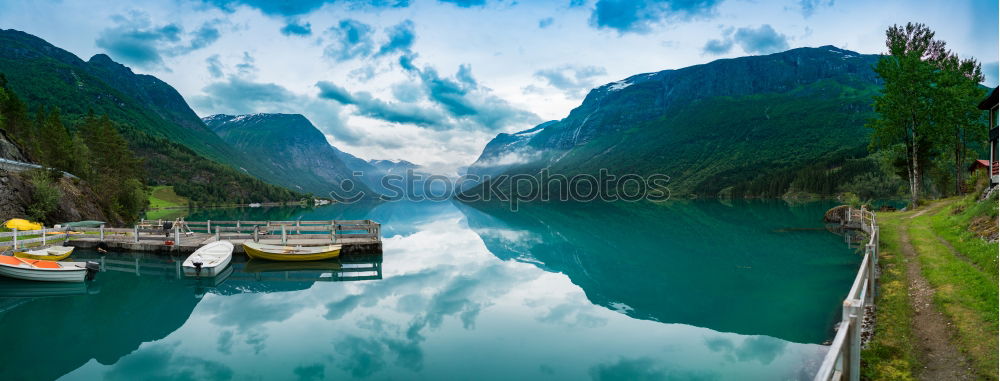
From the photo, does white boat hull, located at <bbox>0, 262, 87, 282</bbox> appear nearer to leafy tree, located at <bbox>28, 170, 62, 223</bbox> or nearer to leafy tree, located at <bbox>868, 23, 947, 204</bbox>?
leafy tree, located at <bbox>28, 170, 62, 223</bbox>

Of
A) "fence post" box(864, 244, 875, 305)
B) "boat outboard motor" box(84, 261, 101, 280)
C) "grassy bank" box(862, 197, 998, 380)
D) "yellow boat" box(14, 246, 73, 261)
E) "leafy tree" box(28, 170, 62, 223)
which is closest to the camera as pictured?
"grassy bank" box(862, 197, 998, 380)

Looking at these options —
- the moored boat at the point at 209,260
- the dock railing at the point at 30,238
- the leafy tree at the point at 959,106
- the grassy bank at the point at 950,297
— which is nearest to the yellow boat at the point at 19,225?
the dock railing at the point at 30,238

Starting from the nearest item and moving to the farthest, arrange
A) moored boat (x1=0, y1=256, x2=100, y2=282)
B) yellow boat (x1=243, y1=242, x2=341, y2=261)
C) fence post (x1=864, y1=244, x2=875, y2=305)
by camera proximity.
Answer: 1. fence post (x1=864, y1=244, x2=875, y2=305)
2. moored boat (x1=0, y1=256, x2=100, y2=282)
3. yellow boat (x1=243, y1=242, x2=341, y2=261)

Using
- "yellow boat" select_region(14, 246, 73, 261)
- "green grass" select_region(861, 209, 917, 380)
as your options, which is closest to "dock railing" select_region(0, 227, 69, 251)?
"yellow boat" select_region(14, 246, 73, 261)

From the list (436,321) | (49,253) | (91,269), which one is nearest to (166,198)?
(49,253)

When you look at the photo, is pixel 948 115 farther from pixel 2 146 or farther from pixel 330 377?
pixel 2 146

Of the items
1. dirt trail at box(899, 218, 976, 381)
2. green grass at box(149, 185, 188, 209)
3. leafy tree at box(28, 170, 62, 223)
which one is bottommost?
green grass at box(149, 185, 188, 209)

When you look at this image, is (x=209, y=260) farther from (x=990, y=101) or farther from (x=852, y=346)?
(x=990, y=101)
